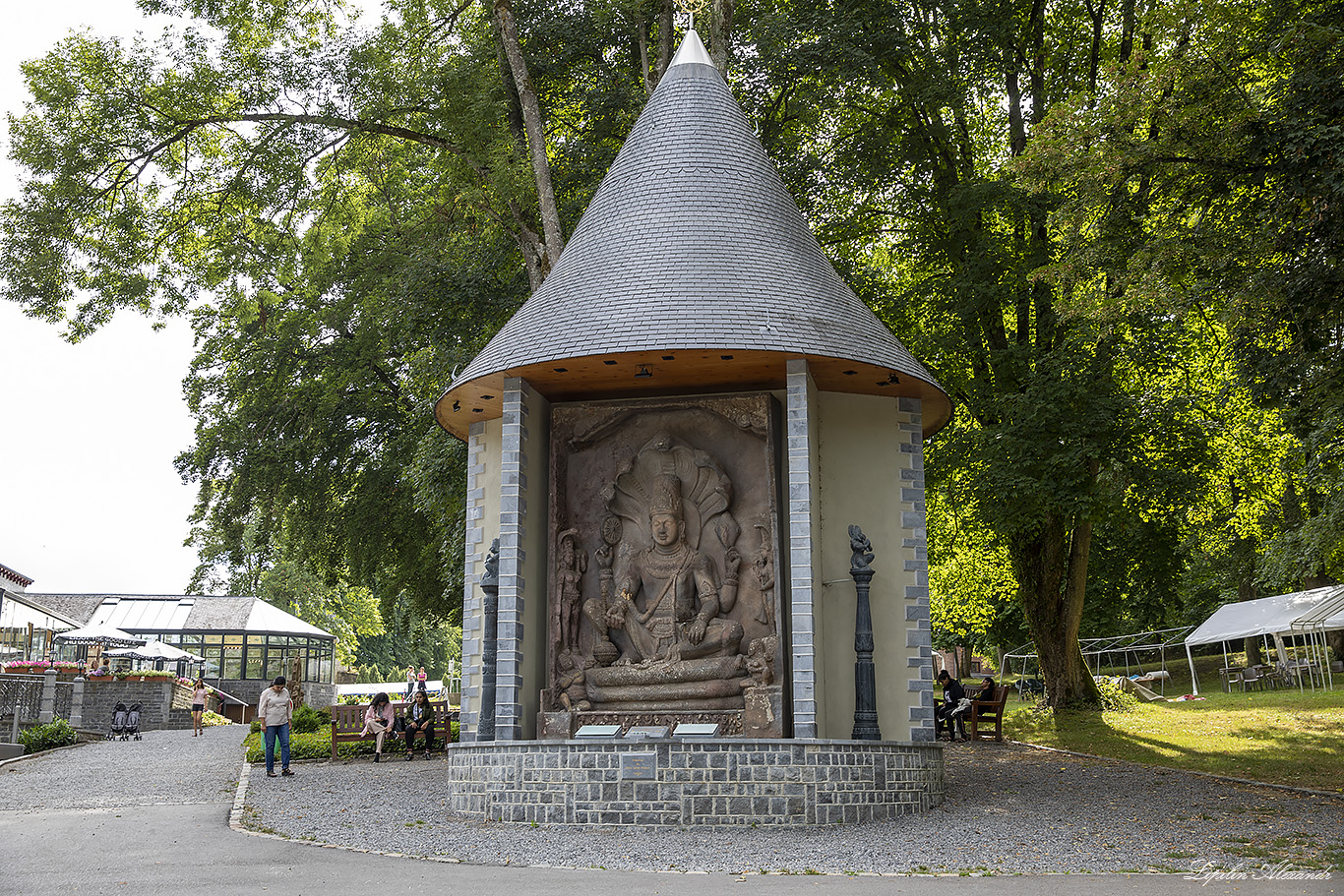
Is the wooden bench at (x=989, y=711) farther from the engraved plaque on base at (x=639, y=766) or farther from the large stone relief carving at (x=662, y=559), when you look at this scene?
the engraved plaque on base at (x=639, y=766)

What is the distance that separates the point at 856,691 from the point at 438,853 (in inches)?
199

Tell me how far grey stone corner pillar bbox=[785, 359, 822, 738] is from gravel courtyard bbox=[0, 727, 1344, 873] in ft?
4.51

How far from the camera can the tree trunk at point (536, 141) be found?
59.4 ft

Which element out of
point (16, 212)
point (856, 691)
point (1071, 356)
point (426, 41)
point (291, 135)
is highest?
point (426, 41)

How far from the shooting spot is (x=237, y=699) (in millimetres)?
40375

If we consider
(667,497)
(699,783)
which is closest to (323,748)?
(667,497)

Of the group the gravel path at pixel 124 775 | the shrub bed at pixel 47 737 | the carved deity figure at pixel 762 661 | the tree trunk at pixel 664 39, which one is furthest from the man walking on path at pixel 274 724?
the tree trunk at pixel 664 39

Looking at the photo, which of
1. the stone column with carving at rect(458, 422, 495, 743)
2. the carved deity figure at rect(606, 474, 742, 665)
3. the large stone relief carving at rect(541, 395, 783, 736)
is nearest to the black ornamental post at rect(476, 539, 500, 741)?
the stone column with carving at rect(458, 422, 495, 743)

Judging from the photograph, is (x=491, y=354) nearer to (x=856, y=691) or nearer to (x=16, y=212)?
(x=856, y=691)

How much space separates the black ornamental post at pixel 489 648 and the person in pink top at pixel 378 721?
21.3ft

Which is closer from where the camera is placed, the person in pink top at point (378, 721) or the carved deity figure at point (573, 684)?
the carved deity figure at point (573, 684)

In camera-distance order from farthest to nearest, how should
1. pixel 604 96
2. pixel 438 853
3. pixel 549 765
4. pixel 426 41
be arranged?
1. pixel 426 41
2. pixel 604 96
3. pixel 549 765
4. pixel 438 853

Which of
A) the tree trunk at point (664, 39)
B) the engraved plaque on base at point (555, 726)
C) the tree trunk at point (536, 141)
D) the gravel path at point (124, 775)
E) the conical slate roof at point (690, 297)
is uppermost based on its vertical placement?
the tree trunk at point (664, 39)

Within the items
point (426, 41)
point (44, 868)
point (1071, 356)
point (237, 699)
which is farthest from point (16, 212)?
point (237, 699)
